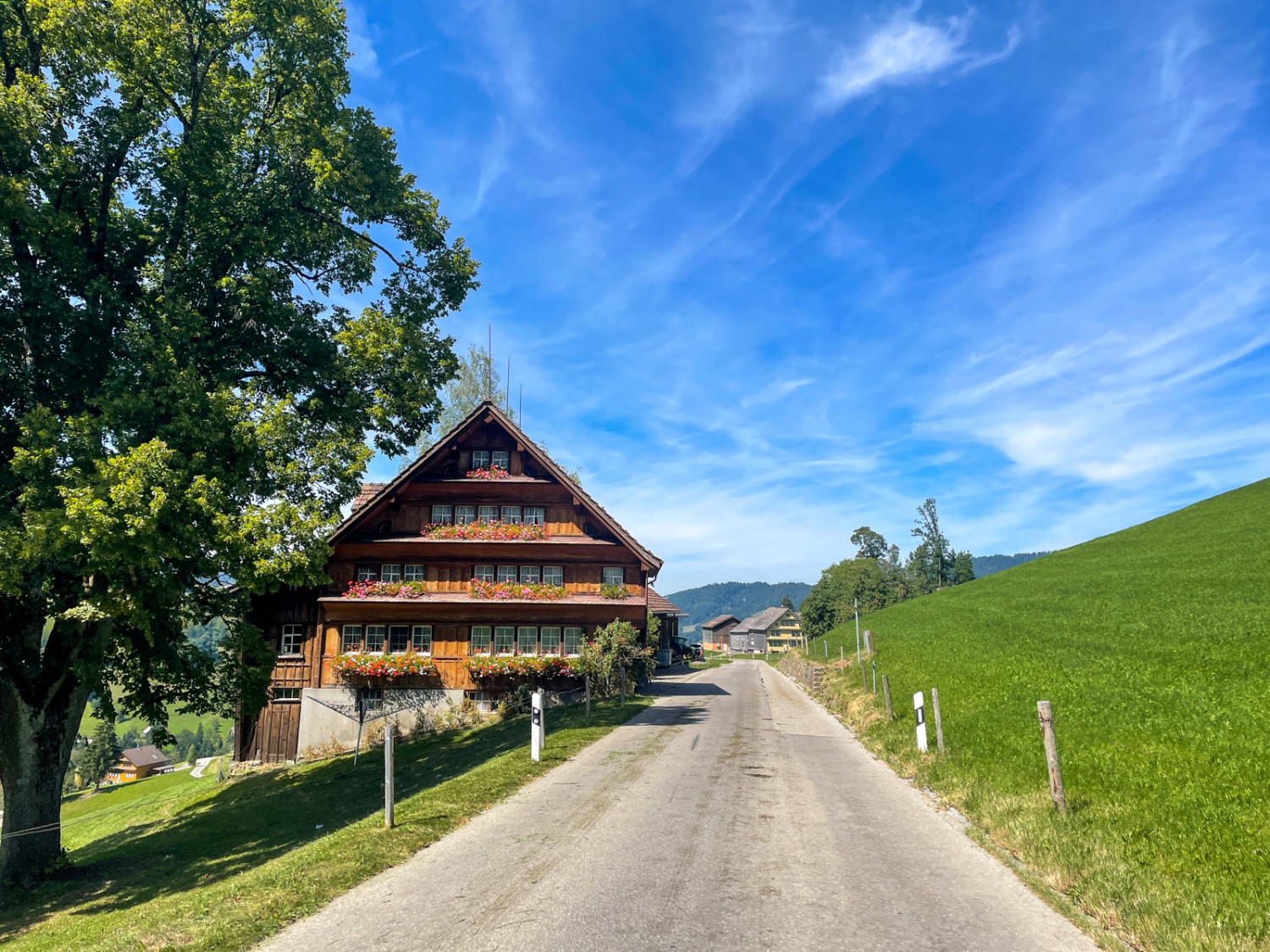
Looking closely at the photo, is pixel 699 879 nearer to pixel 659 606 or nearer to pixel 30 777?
pixel 30 777

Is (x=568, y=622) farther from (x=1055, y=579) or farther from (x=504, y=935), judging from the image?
(x=1055, y=579)

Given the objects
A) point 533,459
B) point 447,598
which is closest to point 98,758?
point 447,598

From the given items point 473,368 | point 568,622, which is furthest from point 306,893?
point 473,368

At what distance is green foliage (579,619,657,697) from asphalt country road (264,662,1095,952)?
13.4 metres

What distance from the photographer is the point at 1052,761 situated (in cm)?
952

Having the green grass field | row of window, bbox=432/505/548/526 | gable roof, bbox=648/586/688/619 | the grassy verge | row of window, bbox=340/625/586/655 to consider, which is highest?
row of window, bbox=432/505/548/526

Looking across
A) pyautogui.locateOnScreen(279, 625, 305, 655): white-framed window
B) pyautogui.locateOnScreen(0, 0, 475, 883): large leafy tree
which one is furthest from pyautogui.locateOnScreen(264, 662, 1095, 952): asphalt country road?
pyautogui.locateOnScreen(279, 625, 305, 655): white-framed window

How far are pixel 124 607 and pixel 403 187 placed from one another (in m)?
12.5

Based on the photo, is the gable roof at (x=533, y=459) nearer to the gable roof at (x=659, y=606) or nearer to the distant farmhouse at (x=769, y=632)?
the gable roof at (x=659, y=606)

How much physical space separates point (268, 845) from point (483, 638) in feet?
49.2

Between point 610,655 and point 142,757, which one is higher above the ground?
point 610,655

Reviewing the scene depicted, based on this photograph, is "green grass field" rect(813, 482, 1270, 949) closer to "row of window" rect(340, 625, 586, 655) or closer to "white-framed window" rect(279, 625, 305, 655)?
"row of window" rect(340, 625, 586, 655)

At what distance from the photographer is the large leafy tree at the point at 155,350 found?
41.5 feet

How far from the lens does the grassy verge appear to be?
7.16 meters
